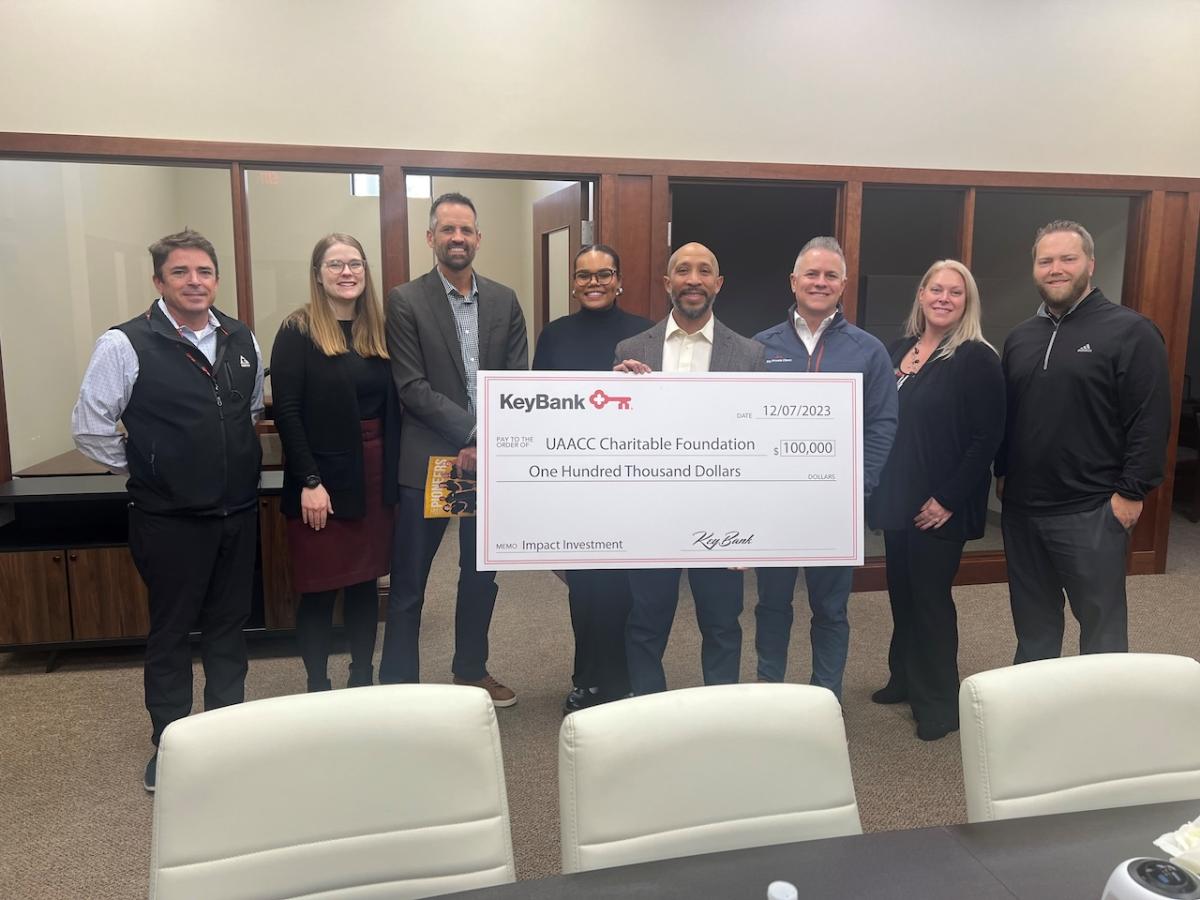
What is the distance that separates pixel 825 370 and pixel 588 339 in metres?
0.81

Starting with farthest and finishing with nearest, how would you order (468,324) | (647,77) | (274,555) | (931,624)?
(647,77) < (274,555) < (931,624) < (468,324)

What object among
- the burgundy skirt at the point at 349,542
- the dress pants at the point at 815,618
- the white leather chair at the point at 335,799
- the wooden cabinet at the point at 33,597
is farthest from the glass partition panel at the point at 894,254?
the white leather chair at the point at 335,799

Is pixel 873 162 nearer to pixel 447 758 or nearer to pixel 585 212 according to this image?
pixel 585 212

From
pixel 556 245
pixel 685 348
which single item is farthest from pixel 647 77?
pixel 685 348

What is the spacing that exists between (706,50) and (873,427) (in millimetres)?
2415

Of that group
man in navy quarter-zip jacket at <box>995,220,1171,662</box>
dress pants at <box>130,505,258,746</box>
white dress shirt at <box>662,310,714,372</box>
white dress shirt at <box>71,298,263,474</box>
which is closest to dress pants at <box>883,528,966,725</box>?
man in navy quarter-zip jacket at <box>995,220,1171,662</box>

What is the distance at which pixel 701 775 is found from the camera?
1.32 meters

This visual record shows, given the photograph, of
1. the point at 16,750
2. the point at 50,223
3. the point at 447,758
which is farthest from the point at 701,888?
the point at 50,223

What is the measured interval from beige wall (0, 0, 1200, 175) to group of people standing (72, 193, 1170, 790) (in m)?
1.47

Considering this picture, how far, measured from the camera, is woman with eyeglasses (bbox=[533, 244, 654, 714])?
2.97 metres

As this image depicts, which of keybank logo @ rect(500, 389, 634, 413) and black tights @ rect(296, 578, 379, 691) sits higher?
keybank logo @ rect(500, 389, 634, 413)

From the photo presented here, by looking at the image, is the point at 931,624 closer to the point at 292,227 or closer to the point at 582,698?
the point at 582,698

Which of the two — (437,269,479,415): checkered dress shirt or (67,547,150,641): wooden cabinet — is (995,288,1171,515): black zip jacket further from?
(67,547,150,641): wooden cabinet

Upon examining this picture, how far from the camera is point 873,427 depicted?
8.89 feet
